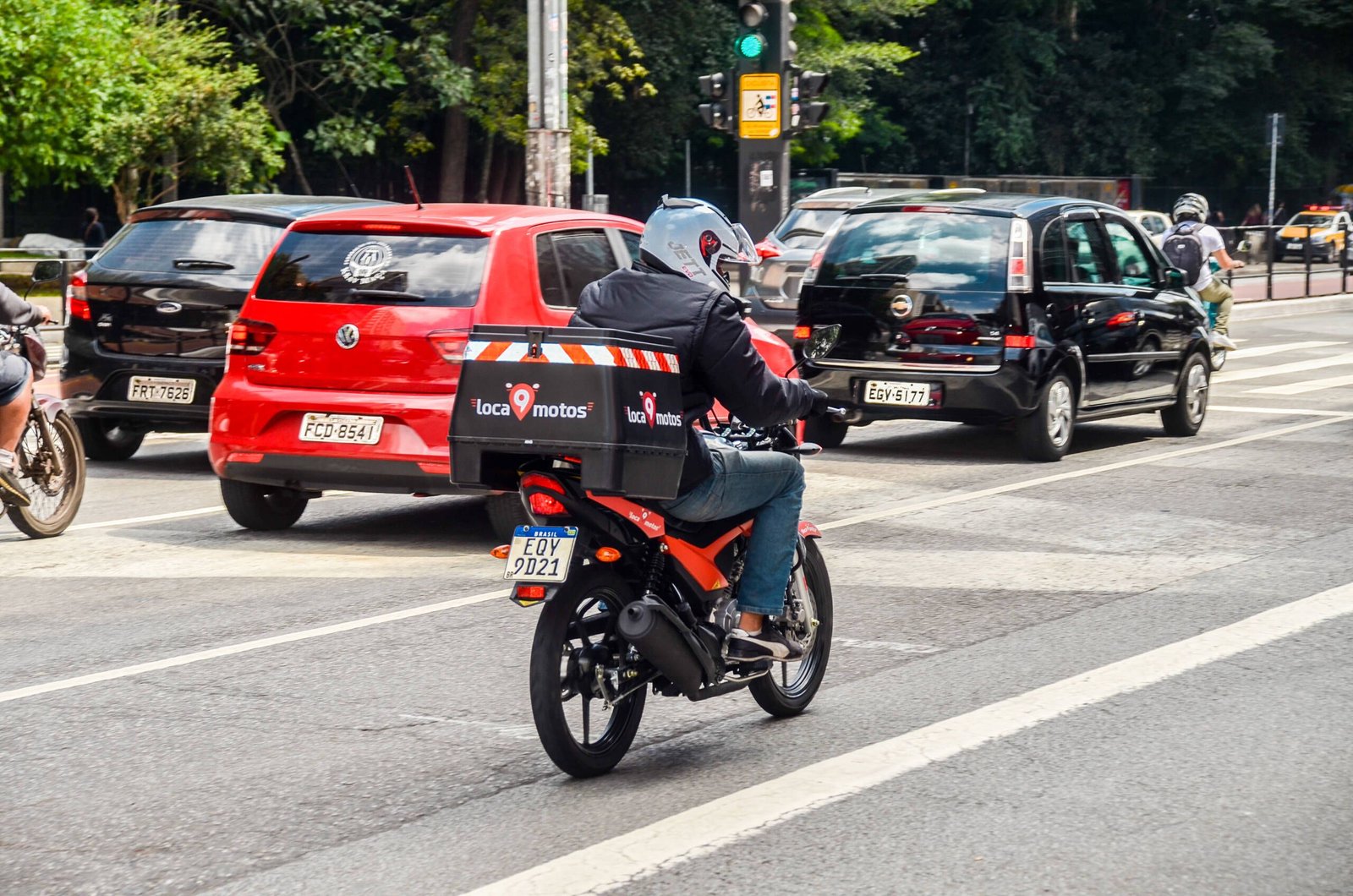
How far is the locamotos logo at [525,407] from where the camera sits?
479 cm

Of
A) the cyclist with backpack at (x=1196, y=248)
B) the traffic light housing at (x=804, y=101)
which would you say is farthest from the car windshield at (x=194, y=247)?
the traffic light housing at (x=804, y=101)

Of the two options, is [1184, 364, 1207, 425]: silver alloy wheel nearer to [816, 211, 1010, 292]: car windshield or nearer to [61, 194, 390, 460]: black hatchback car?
[816, 211, 1010, 292]: car windshield

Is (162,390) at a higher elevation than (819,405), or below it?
below

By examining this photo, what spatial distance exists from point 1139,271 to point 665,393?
9.03 metres

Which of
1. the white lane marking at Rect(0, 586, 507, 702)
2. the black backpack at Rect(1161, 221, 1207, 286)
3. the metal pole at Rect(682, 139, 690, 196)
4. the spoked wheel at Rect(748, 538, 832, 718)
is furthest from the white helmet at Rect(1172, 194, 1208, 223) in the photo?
the metal pole at Rect(682, 139, 690, 196)

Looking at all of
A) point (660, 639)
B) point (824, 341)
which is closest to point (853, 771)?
point (660, 639)

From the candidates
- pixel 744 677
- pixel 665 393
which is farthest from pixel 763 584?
pixel 665 393

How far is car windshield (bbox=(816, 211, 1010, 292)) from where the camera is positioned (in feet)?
38.8

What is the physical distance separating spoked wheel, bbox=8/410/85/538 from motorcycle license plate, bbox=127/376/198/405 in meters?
1.68

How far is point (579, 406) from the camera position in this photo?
479 cm

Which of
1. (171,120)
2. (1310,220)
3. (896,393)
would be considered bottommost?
(896,393)

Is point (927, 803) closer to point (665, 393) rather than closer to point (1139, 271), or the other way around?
point (665, 393)

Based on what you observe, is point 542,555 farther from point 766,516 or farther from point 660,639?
point 766,516

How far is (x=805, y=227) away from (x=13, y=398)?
12.8 m
